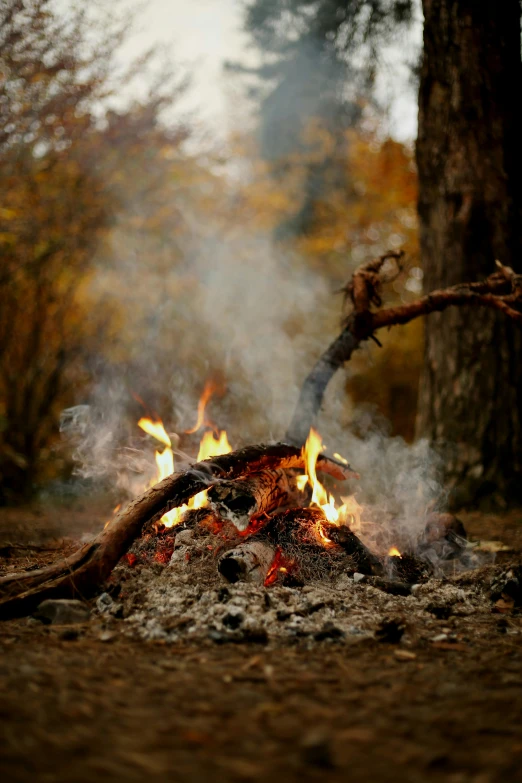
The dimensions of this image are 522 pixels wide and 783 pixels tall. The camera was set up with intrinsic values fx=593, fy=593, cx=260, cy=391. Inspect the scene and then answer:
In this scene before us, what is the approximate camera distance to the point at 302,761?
1.44 meters

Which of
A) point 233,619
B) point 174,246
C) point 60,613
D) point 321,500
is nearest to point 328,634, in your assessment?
point 233,619

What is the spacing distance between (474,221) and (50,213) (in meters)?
5.35

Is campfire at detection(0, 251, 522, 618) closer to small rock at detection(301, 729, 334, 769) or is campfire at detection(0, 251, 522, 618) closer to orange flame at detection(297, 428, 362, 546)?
orange flame at detection(297, 428, 362, 546)

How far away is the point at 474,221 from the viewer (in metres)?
5.93

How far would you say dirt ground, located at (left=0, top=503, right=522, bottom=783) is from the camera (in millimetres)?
1396

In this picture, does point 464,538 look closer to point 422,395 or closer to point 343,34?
point 422,395

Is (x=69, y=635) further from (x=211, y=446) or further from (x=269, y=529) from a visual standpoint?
(x=211, y=446)

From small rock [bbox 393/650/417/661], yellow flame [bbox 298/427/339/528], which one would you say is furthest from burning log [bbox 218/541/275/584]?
small rock [bbox 393/650/417/661]

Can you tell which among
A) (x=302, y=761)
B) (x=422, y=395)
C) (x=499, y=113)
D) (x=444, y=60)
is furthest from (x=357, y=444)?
(x=302, y=761)

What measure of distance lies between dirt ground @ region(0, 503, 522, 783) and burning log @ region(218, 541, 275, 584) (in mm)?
593

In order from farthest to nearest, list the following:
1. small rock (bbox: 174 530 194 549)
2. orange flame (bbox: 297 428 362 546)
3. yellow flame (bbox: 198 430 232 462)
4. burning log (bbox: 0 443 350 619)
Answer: yellow flame (bbox: 198 430 232 462) → orange flame (bbox: 297 428 362 546) → small rock (bbox: 174 530 194 549) → burning log (bbox: 0 443 350 619)

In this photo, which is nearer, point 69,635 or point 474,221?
point 69,635

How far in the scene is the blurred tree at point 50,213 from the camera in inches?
250

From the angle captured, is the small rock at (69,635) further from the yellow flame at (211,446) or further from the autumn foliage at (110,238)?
the autumn foliage at (110,238)
